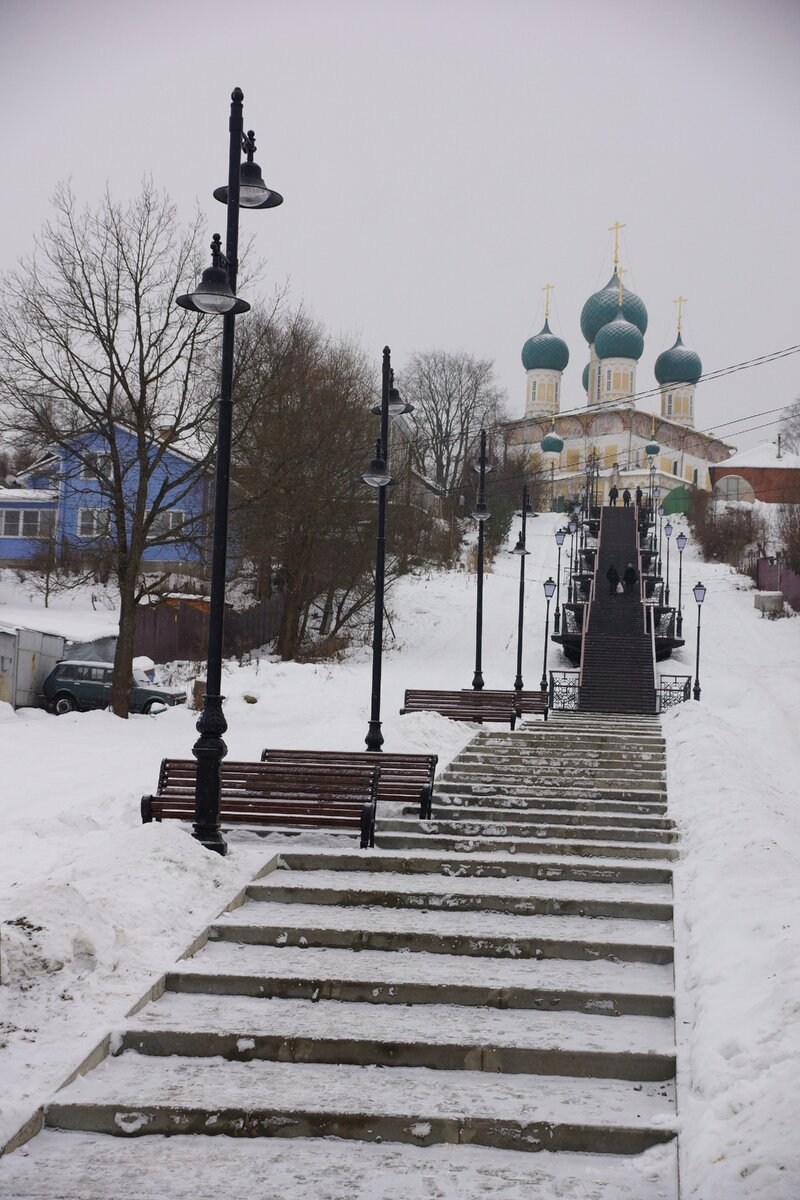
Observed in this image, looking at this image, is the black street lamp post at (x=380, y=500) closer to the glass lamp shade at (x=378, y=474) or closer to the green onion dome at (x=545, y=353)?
the glass lamp shade at (x=378, y=474)

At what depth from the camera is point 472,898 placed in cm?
945

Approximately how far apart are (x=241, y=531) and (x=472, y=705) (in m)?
11.7

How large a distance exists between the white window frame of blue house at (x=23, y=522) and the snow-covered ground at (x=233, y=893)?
28.4m

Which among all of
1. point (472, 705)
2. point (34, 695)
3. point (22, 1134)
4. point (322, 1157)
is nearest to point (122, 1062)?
point (22, 1134)

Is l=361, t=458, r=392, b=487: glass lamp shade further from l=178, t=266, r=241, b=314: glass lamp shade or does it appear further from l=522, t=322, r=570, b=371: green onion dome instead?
l=522, t=322, r=570, b=371: green onion dome

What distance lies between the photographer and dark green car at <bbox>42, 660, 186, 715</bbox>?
90.5 feet

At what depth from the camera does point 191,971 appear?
7480 mm

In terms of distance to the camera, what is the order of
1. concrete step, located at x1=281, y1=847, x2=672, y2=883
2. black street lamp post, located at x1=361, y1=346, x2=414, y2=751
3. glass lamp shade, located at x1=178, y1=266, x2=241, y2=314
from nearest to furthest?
1. glass lamp shade, located at x1=178, y1=266, x2=241, y2=314
2. concrete step, located at x1=281, y1=847, x2=672, y2=883
3. black street lamp post, located at x1=361, y1=346, x2=414, y2=751

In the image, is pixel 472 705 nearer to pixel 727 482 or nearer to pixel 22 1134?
pixel 22 1134

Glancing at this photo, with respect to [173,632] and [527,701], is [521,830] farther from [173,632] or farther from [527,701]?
[173,632]

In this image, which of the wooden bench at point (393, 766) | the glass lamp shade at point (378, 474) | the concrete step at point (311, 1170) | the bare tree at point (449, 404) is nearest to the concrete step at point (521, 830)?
the wooden bench at point (393, 766)

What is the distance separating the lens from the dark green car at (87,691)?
90.5ft

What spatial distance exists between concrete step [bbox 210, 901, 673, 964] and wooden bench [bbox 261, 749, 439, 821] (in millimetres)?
3466

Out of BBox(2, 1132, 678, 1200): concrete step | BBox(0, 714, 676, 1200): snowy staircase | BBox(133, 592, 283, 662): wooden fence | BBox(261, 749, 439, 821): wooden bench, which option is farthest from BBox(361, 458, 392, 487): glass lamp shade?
BBox(133, 592, 283, 662): wooden fence
